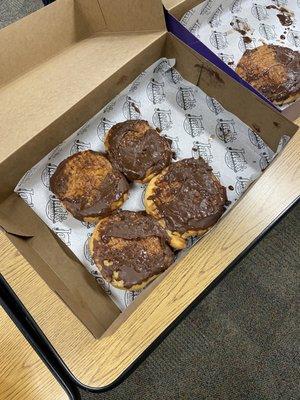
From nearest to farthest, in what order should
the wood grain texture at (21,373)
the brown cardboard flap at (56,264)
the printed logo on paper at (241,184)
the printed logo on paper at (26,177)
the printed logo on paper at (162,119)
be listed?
the wood grain texture at (21,373)
the brown cardboard flap at (56,264)
the printed logo on paper at (26,177)
the printed logo on paper at (241,184)
the printed logo on paper at (162,119)

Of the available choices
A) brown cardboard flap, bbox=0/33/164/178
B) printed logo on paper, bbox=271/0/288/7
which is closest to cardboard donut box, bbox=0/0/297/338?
brown cardboard flap, bbox=0/33/164/178

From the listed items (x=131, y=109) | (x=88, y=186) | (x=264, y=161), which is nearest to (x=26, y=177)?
(x=88, y=186)

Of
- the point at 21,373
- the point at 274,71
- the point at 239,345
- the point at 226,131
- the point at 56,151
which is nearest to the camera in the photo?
the point at 21,373

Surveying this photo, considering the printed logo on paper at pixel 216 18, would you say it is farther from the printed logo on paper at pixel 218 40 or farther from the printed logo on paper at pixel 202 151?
the printed logo on paper at pixel 202 151

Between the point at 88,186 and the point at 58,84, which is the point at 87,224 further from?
the point at 58,84

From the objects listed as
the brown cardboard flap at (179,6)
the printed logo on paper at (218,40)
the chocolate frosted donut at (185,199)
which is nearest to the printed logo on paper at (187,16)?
the brown cardboard flap at (179,6)

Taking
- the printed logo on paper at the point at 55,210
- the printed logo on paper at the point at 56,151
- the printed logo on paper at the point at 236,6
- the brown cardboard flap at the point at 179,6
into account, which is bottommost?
the printed logo on paper at the point at 55,210
